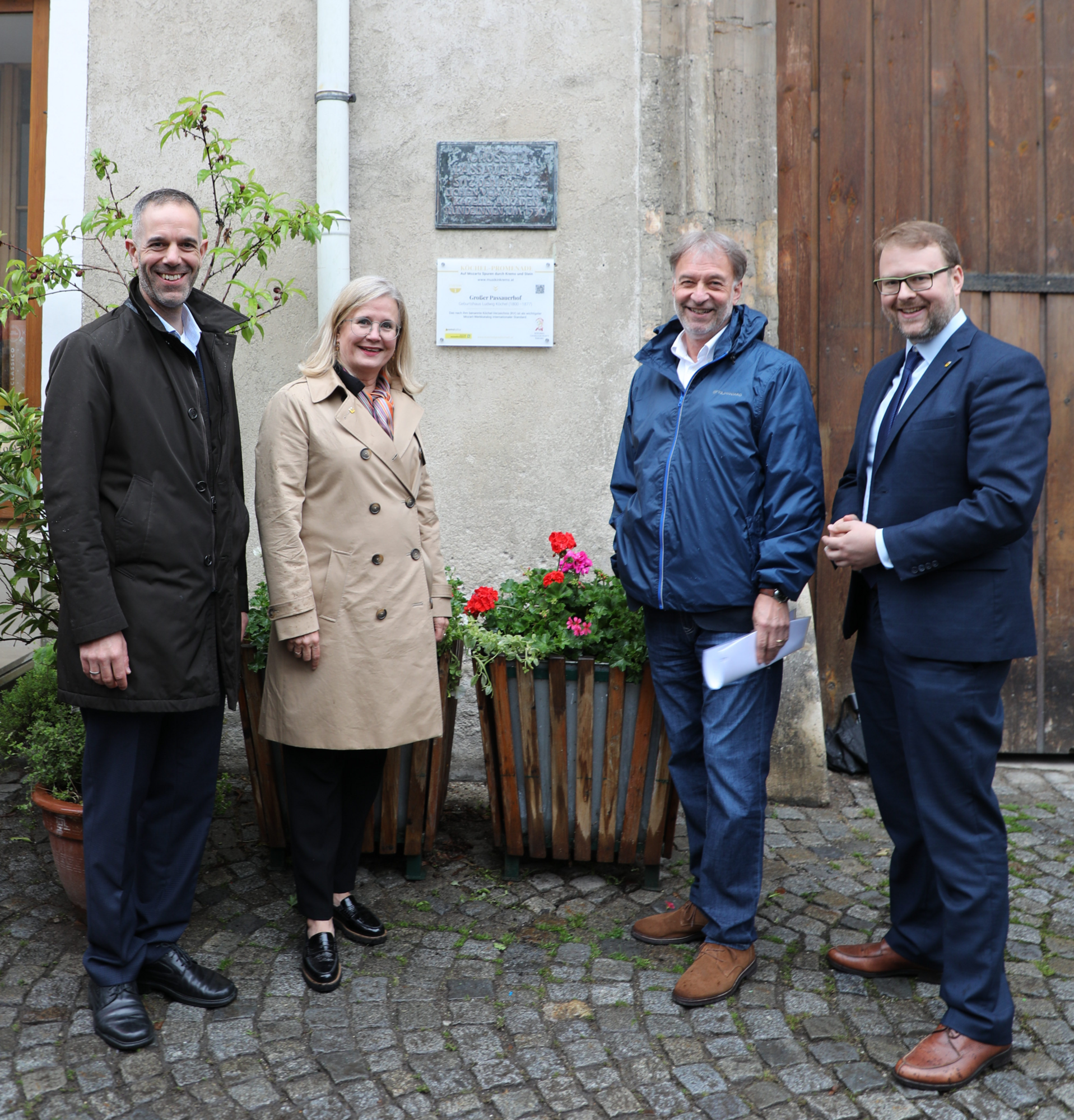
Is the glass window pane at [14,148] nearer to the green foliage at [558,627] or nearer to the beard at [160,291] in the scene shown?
the beard at [160,291]

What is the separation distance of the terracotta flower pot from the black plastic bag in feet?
9.91

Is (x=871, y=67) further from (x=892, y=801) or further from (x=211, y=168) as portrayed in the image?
(x=892, y=801)

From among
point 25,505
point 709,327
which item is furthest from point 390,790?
point 709,327

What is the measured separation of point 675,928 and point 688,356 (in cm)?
170

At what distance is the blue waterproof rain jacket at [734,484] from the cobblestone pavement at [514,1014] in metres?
1.08

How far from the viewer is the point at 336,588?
3039mm

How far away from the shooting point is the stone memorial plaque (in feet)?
14.8

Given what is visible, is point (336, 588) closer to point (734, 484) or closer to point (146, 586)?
point (146, 586)

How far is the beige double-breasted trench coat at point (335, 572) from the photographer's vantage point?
298cm

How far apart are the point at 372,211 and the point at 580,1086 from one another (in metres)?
3.46

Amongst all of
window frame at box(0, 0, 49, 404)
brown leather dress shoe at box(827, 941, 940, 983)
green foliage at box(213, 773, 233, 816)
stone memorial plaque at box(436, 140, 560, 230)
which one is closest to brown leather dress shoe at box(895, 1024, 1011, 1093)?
brown leather dress shoe at box(827, 941, 940, 983)

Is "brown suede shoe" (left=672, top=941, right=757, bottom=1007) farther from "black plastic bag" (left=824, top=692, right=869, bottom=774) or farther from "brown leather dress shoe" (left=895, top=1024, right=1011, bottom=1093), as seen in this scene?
"black plastic bag" (left=824, top=692, right=869, bottom=774)

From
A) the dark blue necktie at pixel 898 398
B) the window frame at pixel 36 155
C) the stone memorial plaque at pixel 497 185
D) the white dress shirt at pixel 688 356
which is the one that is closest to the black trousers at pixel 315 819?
the white dress shirt at pixel 688 356

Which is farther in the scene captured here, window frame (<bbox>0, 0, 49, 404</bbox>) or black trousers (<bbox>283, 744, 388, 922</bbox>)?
window frame (<bbox>0, 0, 49, 404</bbox>)
